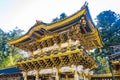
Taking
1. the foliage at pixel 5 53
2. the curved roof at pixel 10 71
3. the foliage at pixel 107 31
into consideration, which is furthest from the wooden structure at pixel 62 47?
the foliage at pixel 5 53

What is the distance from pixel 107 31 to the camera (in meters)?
27.9

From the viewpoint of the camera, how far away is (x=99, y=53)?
2741cm

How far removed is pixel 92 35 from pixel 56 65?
426 centimetres

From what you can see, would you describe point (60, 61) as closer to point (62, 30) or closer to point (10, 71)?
point (62, 30)

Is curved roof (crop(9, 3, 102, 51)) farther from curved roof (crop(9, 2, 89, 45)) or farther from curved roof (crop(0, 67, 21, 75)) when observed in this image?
curved roof (crop(0, 67, 21, 75))

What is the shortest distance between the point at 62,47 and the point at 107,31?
16280 mm

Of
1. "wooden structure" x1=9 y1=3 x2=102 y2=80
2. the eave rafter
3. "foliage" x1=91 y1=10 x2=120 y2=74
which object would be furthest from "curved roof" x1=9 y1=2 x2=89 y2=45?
"foliage" x1=91 y1=10 x2=120 y2=74

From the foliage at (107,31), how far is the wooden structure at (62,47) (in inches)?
403

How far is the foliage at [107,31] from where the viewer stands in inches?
1036

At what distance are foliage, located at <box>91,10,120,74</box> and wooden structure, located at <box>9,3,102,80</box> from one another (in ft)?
33.6

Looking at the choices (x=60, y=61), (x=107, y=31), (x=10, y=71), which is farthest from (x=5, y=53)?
(x=60, y=61)

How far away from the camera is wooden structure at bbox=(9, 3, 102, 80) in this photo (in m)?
11.6

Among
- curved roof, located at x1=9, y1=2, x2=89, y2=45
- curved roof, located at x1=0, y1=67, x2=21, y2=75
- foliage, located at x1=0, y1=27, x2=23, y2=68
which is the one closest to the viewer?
curved roof, located at x1=9, y1=2, x2=89, y2=45

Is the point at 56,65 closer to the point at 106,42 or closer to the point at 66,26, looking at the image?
the point at 66,26
